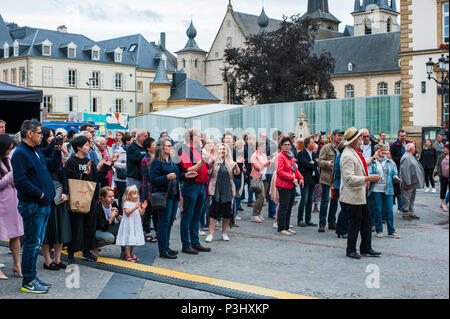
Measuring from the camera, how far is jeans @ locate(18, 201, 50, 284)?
6520 millimetres

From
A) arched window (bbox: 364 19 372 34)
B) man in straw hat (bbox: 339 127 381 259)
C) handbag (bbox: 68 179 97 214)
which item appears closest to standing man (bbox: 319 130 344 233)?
man in straw hat (bbox: 339 127 381 259)

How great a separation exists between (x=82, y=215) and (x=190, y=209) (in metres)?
1.70

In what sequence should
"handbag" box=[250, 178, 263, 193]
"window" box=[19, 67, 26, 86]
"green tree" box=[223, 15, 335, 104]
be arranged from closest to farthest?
"handbag" box=[250, 178, 263, 193], "green tree" box=[223, 15, 335, 104], "window" box=[19, 67, 26, 86]

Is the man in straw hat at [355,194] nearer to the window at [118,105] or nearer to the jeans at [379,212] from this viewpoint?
the jeans at [379,212]

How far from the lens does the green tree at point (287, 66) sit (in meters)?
51.8

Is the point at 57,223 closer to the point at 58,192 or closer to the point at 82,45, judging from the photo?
the point at 58,192

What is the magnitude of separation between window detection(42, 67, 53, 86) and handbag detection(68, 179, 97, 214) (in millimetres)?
65541

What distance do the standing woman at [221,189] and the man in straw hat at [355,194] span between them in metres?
2.10

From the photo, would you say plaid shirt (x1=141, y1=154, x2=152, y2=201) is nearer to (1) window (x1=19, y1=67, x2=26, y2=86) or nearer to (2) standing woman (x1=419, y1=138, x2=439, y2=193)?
(2) standing woman (x1=419, y1=138, x2=439, y2=193)

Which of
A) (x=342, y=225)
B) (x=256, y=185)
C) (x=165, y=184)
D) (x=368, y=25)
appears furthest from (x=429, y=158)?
(x=368, y=25)

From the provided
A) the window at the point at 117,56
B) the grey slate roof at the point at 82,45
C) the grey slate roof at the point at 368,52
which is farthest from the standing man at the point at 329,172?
the window at the point at 117,56

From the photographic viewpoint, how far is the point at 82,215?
26.1 ft
